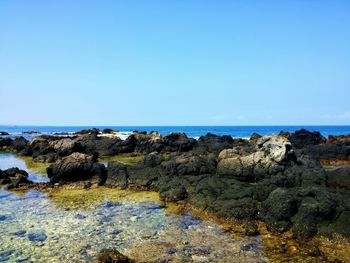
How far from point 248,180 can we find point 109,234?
12575mm

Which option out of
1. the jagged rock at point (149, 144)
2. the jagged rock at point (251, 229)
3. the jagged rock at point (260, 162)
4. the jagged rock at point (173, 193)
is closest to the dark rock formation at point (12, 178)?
the jagged rock at point (173, 193)

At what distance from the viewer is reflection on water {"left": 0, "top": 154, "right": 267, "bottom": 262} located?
11.4m

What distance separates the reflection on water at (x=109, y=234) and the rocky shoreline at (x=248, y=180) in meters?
1.74

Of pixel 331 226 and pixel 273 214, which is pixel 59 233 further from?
pixel 331 226

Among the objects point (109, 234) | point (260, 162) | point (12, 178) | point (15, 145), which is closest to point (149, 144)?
point (12, 178)

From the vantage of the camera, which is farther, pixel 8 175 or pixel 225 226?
pixel 8 175

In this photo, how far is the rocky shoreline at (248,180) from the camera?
13.8 m

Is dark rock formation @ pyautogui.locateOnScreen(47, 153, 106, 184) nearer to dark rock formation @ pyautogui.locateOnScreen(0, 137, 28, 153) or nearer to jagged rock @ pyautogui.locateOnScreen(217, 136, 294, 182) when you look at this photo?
jagged rock @ pyautogui.locateOnScreen(217, 136, 294, 182)

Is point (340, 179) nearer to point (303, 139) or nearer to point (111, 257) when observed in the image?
point (111, 257)

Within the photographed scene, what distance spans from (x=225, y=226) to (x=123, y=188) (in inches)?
392

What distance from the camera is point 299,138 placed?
48.8 m

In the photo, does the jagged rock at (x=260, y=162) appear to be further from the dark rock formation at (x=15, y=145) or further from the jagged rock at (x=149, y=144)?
the dark rock formation at (x=15, y=145)

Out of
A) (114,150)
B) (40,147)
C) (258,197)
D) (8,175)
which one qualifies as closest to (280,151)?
(258,197)

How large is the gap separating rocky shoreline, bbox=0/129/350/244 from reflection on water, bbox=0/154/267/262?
174 cm
